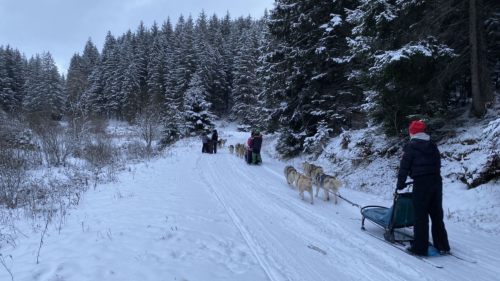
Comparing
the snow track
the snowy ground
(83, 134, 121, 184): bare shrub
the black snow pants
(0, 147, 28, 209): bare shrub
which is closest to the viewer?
the snowy ground

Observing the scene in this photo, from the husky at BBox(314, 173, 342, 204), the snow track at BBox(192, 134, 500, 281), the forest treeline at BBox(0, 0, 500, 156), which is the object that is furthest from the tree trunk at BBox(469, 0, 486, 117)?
the husky at BBox(314, 173, 342, 204)

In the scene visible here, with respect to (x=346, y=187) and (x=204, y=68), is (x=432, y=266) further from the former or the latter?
(x=204, y=68)

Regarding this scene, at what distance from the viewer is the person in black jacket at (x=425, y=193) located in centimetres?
384

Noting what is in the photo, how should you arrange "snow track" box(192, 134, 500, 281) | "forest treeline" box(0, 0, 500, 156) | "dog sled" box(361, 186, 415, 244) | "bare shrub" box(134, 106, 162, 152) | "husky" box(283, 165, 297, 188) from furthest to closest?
1. "bare shrub" box(134, 106, 162, 152)
2. "husky" box(283, 165, 297, 188)
3. "forest treeline" box(0, 0, 500, 156)
4. "dog sled" box(361, 186, 415, 244)
5. "snow track" box(192, 134, 500, 281)

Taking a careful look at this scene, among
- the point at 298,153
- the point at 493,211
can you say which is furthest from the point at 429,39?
the point at 298,153

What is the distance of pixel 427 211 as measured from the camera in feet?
12.7

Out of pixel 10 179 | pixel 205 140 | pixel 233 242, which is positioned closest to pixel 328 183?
pixel 233 242

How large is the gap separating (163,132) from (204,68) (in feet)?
57.2

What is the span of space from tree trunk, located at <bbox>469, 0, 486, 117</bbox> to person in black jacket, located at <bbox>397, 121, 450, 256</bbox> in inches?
203

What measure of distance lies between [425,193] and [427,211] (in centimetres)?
29

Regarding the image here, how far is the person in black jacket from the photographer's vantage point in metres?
3.84

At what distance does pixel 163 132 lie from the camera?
2770cm

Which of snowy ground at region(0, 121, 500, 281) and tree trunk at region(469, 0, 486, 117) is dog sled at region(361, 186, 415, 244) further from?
tree trunk at region(469, 0, 486, 117)

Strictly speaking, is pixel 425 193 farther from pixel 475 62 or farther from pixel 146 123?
pixel 146 123
